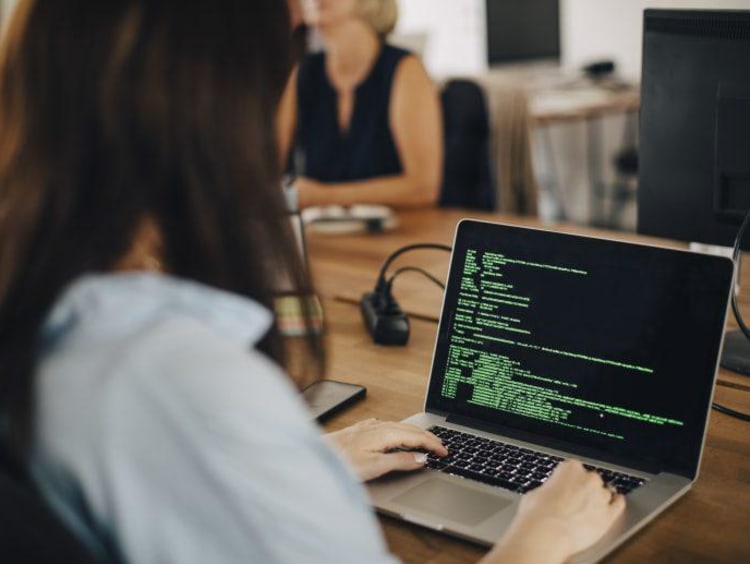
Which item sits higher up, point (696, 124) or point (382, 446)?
point (696, 124)

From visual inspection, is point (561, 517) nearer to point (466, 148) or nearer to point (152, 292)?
point (152, 292)

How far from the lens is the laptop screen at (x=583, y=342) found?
109 cm

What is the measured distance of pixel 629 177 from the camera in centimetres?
552

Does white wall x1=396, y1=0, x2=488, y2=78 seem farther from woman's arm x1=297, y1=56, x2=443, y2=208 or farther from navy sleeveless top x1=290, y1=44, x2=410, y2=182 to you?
woman's arm x1=297, y1=56, x2=443, y2=208

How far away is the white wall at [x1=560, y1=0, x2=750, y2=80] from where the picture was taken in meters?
5.50

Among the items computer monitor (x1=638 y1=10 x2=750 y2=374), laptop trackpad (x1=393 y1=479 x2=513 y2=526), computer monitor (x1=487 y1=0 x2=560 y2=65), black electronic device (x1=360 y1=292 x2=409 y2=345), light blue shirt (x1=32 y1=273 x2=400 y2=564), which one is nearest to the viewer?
light blue shirt (x1=32 y1=273 x2=400 y2=564)

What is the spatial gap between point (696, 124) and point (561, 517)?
0.79 meters

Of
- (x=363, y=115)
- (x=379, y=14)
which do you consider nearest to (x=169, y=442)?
(x=363, y=115)

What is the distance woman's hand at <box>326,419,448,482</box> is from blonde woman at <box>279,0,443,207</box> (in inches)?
57.9

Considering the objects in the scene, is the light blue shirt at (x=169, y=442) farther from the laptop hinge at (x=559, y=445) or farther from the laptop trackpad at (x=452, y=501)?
the laptop hinge at (x=559, y=445)

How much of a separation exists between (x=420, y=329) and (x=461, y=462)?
53 cm

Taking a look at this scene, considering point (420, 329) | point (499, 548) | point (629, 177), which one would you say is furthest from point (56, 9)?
point (629, 177)

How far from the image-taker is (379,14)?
9.64ft

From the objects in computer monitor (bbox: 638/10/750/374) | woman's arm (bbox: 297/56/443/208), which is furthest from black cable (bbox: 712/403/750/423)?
woman's arm (bbox: 297/56/443/208)
